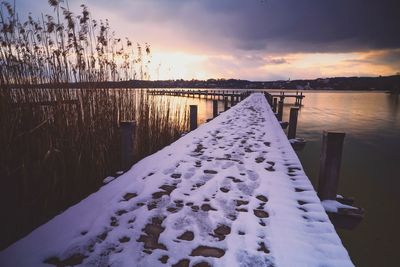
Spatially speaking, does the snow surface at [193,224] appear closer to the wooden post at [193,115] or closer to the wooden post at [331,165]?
the wooden post at [331,165]

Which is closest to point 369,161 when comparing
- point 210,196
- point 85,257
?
point 210,196

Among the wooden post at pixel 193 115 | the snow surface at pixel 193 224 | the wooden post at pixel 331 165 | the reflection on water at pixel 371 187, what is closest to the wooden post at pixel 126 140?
the snow surface at pixel 193 224

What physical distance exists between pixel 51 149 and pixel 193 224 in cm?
144

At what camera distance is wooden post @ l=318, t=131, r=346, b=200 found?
2.47 metres

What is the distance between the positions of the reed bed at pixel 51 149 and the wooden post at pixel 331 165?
2745mm

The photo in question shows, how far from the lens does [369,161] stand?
8.15 meters

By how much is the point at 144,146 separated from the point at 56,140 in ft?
7.31

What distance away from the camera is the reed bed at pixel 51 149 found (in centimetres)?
188

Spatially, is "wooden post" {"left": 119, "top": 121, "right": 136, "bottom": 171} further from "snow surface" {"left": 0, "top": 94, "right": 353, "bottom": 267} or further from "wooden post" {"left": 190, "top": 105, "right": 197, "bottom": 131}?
"wooden post" {"left": 190, "top": 105, "right": 197, "bottom": 131}

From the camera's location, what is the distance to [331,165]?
252 centimetres

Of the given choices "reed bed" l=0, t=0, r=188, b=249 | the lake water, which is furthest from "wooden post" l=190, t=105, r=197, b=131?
the lake water

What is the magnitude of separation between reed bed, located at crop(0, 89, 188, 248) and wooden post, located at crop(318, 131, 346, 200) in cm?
275

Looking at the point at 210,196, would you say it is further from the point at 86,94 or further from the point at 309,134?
the point at 309,134

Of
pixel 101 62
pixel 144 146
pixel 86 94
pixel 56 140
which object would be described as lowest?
pixel 144 146
